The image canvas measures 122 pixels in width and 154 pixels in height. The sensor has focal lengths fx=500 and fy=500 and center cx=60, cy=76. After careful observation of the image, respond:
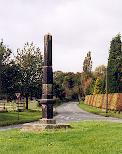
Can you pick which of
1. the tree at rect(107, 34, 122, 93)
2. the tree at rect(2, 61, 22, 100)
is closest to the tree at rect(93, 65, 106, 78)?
the tree at rect(107, 34, 122, 93)

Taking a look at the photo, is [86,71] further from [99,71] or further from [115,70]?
[115,70]

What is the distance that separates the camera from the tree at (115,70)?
306 feet

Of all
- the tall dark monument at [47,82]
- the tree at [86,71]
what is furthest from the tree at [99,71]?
the tall dark monument at [47,82]

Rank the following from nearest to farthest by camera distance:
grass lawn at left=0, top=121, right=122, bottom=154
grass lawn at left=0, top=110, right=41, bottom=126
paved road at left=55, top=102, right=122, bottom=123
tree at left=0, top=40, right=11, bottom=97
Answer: grass lawn at left=0, top=121, right=122, bottom=154 → grass lawn at left=0, top=110, right=41, bottom=126 → paved road at left=55, top=102, right=122, bottom=123 → tree at left=0, top=40, right=11, bottom=97

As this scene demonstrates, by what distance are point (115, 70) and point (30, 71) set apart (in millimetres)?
16527

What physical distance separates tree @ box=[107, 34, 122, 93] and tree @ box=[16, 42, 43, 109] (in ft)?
47.4

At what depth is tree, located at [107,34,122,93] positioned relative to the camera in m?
93.2

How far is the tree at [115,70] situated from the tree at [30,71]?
14.4 metres

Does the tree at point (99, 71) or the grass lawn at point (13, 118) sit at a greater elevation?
the tree at point (99, 71)

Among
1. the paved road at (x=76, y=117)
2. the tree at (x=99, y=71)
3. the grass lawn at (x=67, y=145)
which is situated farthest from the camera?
the tree at (x=99, y=71)

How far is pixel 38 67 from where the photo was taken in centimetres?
8819

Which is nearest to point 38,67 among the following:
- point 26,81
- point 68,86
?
point 26,81

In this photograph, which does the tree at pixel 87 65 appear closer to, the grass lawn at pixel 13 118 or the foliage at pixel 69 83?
the foliage at pixel 69 83

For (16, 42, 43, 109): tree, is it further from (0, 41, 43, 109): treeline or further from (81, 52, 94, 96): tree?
(81, 52, 94, 96): tree
